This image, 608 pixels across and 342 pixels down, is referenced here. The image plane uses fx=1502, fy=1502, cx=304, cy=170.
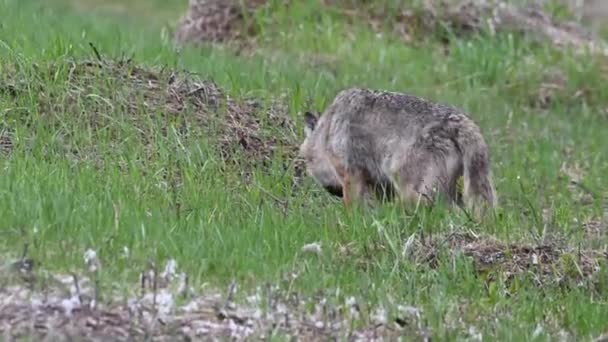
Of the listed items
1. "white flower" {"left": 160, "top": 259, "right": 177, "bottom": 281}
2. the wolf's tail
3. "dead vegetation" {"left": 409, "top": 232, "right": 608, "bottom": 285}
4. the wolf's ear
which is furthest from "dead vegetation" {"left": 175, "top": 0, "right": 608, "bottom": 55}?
"white flower" {"left": 160, "top": 259, "right": 177, "bottom": 281}

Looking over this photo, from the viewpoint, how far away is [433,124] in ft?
32.7

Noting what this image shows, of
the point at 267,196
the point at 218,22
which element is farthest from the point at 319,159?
the point at 218,22

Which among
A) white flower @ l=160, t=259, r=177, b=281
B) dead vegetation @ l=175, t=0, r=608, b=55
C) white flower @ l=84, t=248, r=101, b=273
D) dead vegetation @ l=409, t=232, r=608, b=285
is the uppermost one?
white flower @ l=84, t=248, r=101, b=273

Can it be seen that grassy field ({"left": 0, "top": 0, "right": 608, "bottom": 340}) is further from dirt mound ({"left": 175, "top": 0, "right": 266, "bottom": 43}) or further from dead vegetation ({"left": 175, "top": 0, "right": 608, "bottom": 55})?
dead vegetation ({"left": 175, "top": 0, "right": 608, "bottom": 55})

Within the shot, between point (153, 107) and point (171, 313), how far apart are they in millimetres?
3855

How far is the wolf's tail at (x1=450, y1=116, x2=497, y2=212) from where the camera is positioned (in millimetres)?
9891

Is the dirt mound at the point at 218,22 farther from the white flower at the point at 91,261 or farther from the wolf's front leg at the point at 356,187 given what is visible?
the white flower at the point at 91,261

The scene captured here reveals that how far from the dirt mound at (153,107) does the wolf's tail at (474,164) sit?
6.50 ft

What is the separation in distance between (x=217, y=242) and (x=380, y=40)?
865 centimetres

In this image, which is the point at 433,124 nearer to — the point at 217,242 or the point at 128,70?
the point at 217,242

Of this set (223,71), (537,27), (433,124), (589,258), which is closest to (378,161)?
(433,124)

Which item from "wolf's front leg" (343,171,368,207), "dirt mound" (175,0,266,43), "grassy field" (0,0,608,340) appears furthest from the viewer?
"dirt mound" (175,0,266,43)

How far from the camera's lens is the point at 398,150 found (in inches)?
398

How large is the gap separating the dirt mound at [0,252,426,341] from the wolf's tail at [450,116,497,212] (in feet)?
5.75
